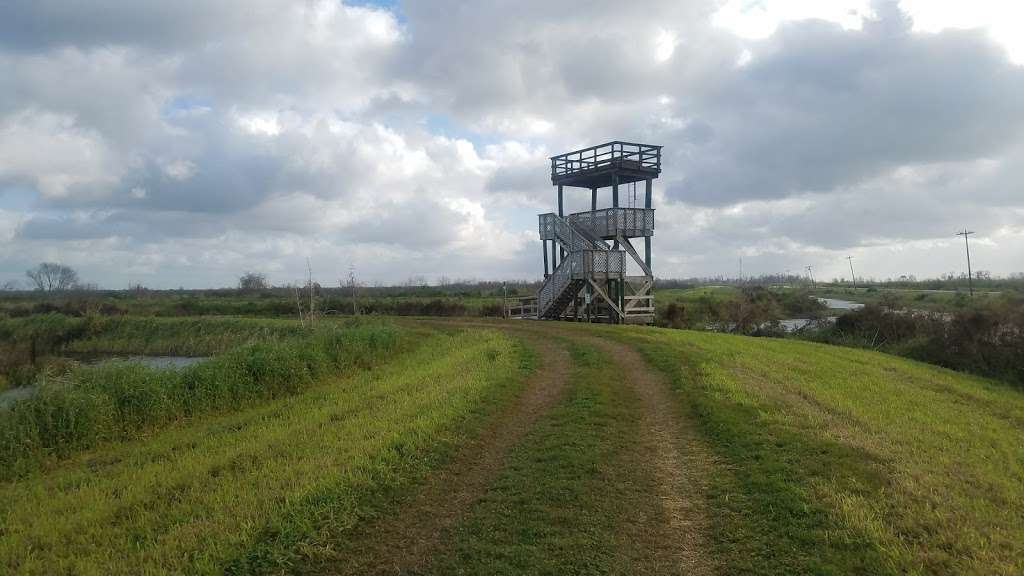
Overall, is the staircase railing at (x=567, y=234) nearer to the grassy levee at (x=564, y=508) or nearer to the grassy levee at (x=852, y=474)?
the grassy levee at (x=852, y=474)

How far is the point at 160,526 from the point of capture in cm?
586

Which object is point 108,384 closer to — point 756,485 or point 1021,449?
point 756,485

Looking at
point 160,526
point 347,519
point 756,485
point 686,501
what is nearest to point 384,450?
point 347,519

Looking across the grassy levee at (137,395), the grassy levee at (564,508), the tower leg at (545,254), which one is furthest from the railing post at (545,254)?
the grassy levee at (564,508)

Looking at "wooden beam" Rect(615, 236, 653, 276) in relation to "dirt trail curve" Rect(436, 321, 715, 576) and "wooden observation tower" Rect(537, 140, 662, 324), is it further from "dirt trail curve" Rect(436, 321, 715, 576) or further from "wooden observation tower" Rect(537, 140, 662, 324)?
"dirt trail curve" Rect(436, 321, 715, 576)

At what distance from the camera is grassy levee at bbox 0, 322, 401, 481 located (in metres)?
9.02

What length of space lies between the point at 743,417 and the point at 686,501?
11.5 feet

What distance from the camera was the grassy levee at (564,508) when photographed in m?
5.00

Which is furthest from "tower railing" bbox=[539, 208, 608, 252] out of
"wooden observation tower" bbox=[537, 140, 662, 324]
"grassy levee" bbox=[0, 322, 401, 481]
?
"grassy levee" bbox=[0, 322, 401, 481]

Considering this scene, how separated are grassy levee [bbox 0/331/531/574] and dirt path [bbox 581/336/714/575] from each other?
2.61m

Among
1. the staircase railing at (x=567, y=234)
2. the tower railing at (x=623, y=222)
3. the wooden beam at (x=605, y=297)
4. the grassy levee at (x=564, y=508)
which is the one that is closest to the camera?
the grassy levee at (x=564, y=508)

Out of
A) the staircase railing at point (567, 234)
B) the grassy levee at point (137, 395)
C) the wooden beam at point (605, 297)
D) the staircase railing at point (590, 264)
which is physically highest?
the staircase railing at point (567, 234)

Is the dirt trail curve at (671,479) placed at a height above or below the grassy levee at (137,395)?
below

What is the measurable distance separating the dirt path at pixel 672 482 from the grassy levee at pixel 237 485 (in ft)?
8.55
